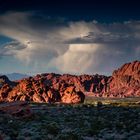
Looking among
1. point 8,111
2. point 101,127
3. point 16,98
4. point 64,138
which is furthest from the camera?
point 16,98

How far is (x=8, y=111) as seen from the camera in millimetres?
49875

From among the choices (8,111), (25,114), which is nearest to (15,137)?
(25,114)

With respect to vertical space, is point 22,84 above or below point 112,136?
above

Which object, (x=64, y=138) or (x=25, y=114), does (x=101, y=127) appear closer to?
(x=64, y=138)

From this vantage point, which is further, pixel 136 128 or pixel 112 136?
pixel 136 128

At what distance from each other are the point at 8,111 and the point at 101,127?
21.4 metres

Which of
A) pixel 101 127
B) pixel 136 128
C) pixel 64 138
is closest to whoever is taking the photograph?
pixel 64 138

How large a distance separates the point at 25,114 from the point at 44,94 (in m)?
84.9

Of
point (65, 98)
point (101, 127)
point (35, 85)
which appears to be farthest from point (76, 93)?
point (101, 127)

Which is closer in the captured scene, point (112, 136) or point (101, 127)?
point (112, 136)

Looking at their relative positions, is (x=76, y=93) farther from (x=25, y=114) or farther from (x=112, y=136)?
(x=112, y=136)

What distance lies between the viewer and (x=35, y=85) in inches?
5285

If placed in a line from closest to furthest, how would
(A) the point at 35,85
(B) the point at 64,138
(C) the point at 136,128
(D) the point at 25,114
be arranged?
(B) the point at 64,138 < (C) the point at 136,128 < (D) the point at 25,114 < (A) the point at 35,85

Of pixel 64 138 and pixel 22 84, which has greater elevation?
pixel 22 84
